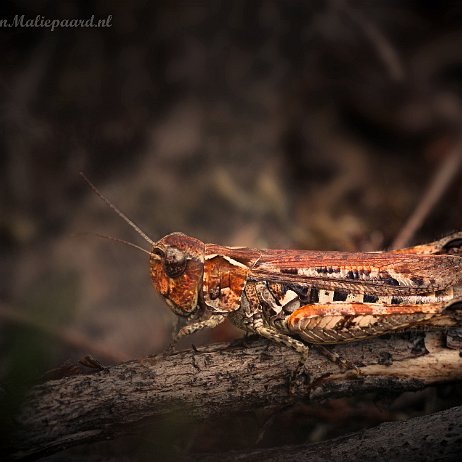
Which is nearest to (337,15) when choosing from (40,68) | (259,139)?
(259,139)

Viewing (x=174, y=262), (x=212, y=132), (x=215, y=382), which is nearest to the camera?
(x=215, y=382)

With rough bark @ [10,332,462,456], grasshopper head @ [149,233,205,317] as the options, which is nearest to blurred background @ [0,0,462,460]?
grasshopper head @ [149,233,205,317]

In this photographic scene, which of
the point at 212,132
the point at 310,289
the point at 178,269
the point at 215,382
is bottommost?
the point at 215,382

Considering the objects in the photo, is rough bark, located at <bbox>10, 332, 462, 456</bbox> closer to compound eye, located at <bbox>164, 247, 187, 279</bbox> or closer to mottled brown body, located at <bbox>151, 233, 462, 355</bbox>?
mottled brown body, located at <bbox>151, 233, 462, 355</bbox>

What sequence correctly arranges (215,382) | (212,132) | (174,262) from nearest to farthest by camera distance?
(215,382) → (174,262) → (212,132)

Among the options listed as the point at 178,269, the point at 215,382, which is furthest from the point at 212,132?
the point at 215,382

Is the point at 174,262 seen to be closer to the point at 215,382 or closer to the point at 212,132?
the point at 215,382

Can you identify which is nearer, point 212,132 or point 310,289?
point 310,289
